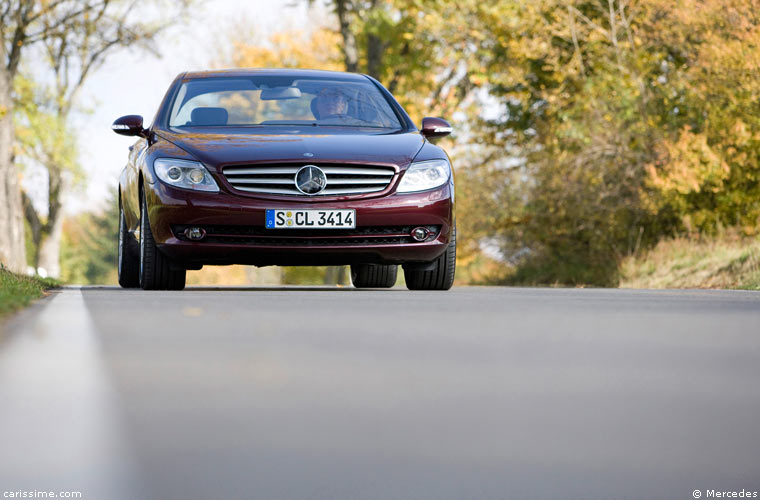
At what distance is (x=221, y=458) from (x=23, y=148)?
1380 inches

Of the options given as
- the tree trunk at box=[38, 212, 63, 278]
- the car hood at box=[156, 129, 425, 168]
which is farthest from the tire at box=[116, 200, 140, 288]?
the tree trunk at box=[38, 212, 63, 278]

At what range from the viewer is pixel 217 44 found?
47.4 meters

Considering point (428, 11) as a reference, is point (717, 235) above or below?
below

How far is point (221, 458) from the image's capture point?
135 inches

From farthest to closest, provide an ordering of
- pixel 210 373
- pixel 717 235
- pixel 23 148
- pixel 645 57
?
pixel 23 148, pixel 645 57, pixel 717 235, pixel 210 373

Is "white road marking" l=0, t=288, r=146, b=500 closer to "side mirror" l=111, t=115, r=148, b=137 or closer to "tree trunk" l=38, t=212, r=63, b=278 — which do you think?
"side mirror" l=111, t=115, r=148, b=137

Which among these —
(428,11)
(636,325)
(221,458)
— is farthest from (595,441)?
(428,11)

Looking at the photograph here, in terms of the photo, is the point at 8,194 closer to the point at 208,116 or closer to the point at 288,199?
the point at 208,116

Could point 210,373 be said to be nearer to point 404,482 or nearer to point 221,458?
point 221,458

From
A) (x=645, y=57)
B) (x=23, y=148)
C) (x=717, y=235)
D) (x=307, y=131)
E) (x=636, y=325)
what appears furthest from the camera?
(x=23, y=148)

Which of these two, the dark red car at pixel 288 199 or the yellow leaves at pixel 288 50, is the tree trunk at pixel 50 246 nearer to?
the yellow leaves at pixel 288 50

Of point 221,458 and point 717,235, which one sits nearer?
point 221,458

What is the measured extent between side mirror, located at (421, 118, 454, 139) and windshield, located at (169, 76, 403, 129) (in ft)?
0.96

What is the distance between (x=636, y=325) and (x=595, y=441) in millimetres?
2119
